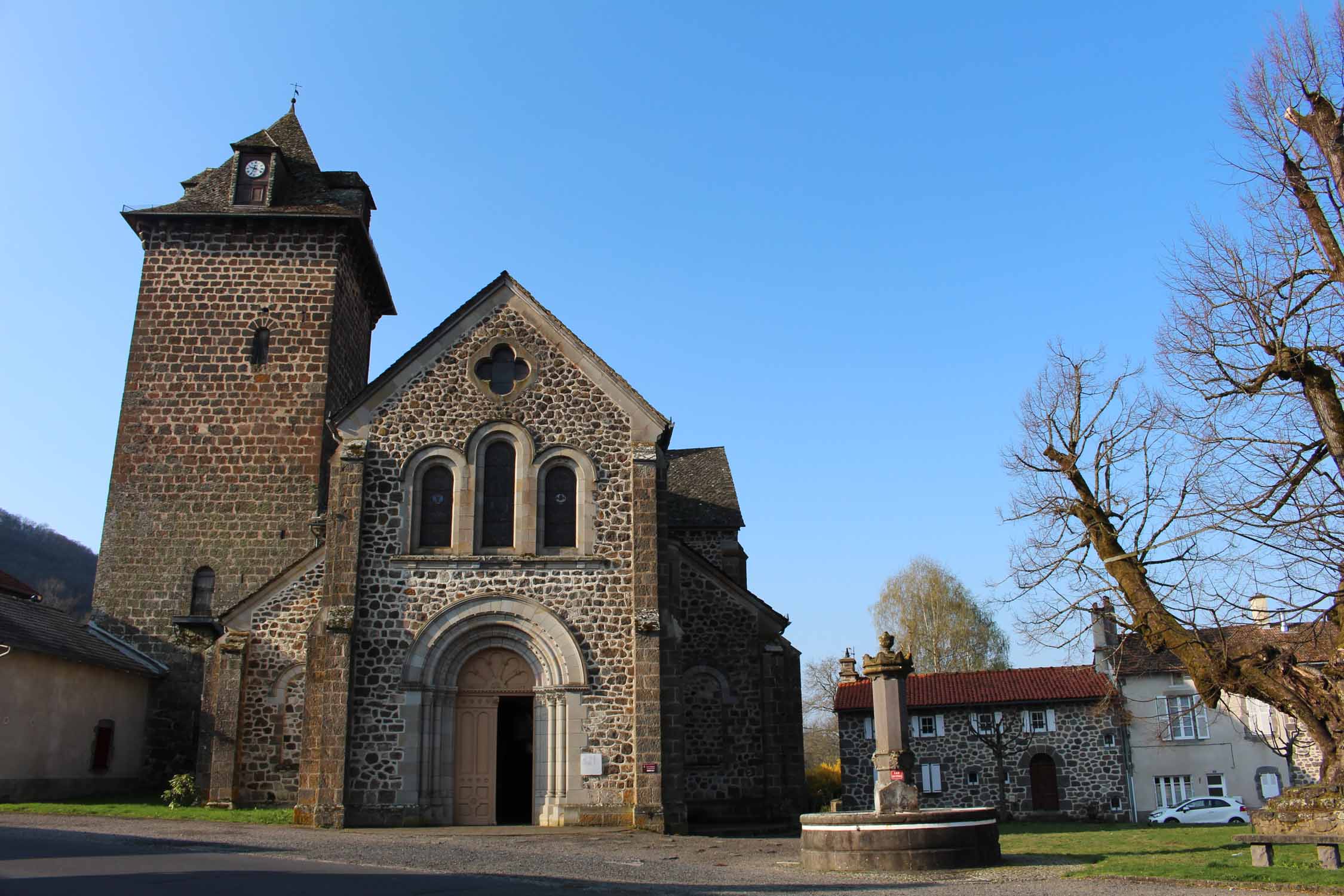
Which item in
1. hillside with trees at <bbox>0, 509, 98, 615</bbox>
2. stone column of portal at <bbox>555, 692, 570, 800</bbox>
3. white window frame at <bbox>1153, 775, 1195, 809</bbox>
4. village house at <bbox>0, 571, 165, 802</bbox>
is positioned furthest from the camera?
hillside with trees at <bbox>0, 509, 98, 615</bbox>

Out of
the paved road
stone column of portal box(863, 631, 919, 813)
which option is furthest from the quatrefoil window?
stone column of portal box(863, 631, 919, 813)

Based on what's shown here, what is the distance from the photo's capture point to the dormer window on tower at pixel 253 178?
2836cm

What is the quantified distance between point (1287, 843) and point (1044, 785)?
83.5 feet

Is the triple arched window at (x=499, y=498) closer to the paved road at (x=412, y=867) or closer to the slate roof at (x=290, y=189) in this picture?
the paved road at (x=412, y=867)

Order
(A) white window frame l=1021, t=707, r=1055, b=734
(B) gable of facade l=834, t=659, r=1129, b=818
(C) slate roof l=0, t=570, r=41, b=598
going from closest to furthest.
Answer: (C) slate roof l=0, t=570, r=41, b=598
(B) gable of facade l=834, t=659, r=1129, b=818
(A) white window frame l=1021, t=707, r=1055, b=734

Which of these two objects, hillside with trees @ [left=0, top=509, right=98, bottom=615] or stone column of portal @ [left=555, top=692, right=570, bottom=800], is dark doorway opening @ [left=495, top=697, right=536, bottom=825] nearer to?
stone column of portal @ [left=555, top=692, right=570, bottom=800]

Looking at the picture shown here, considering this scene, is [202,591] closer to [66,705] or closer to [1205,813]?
[66,705]

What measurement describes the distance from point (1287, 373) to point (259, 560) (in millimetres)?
22571

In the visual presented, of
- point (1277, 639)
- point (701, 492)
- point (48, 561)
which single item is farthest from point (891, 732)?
point (48, 561)

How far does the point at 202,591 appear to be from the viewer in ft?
85.0

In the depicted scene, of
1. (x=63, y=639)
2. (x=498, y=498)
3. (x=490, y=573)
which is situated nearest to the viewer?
(x=490, y=573)

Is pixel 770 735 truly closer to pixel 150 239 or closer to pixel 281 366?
pixel 281 366

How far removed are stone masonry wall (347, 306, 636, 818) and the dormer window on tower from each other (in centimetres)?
1119

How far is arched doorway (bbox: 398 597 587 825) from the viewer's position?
19000 millimetres
